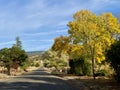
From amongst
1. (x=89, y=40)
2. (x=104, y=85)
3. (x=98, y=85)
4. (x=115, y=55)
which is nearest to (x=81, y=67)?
(x=89, y=40)

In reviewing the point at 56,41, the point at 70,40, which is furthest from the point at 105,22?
the point at 56,41

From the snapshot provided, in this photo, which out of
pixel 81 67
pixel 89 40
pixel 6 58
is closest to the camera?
pixel 89 40

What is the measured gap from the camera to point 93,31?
4653cm

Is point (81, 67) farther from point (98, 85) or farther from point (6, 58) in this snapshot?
point (98, 85)

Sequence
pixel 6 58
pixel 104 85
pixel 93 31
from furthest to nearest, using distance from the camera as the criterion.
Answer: pixel 6 58
pixel 93 31
pixel 104 85

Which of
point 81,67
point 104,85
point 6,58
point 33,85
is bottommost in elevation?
point 104,85

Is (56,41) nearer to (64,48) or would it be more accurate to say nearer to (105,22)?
(64,48)

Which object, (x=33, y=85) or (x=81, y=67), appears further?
(x=81, y=67)

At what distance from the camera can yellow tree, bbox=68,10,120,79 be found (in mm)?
47844

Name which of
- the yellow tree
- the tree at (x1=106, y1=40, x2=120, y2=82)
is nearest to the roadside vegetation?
the yellow tree

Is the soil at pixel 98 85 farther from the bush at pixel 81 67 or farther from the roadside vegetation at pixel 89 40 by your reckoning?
the bush at pixel 81 67

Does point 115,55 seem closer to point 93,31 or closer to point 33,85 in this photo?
point 33,85

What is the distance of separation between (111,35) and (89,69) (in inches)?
257

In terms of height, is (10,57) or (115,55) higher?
(10,57)
